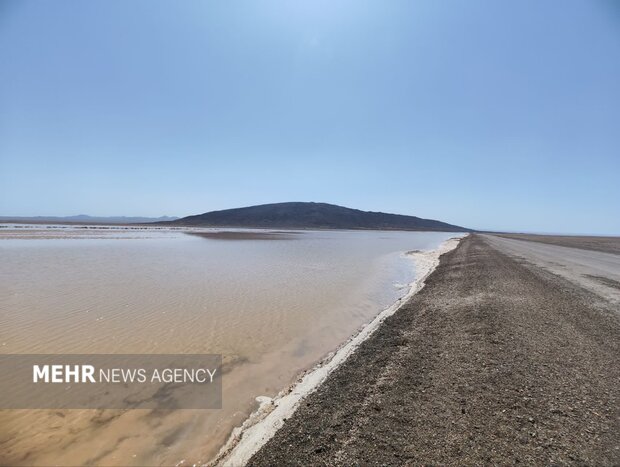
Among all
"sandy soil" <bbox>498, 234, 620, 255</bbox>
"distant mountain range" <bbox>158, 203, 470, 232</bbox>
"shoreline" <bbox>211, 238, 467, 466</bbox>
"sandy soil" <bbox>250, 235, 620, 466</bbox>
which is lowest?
"shoreline" <bbox>211, 238, 467, 466</bbox>

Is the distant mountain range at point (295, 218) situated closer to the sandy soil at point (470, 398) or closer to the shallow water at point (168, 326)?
the shallow water at point (168, 326)

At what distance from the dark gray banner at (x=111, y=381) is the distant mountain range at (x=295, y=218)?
138m

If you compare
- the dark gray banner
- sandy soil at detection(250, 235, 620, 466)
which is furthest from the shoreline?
the dark gray banner

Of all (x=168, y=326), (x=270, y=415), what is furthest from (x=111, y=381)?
(x=270, y=415)

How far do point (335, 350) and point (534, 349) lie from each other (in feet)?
14.3

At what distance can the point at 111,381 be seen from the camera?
6246 millimetres

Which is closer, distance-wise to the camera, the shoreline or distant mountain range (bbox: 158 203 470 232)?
the shoreline

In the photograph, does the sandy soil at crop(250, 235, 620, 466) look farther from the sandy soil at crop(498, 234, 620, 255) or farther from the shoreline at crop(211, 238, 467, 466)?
the sandy soil at crop(498, 234, 620, 255)

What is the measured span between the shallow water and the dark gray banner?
0.83ft

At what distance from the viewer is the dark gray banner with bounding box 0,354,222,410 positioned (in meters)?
5.51

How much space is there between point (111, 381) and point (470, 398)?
654cm

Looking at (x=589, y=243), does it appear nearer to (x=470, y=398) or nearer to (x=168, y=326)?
(x=470, y=398)

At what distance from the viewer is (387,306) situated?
41.0ft

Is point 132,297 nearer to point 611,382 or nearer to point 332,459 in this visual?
point 332,459
